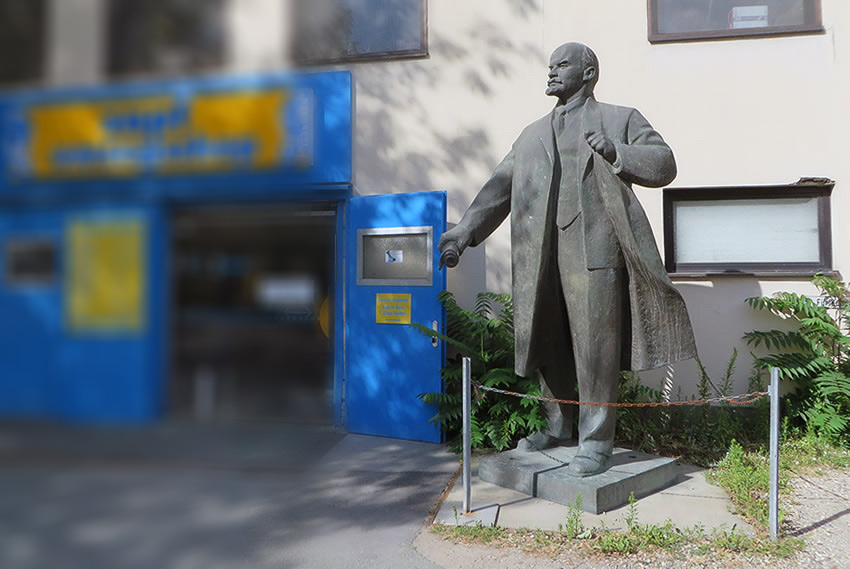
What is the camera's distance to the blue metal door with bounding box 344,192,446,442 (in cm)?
454

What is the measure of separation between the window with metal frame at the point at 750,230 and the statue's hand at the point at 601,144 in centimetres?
236

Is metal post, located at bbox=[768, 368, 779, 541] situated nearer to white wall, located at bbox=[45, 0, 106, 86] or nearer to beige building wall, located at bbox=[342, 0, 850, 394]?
beige building wall, located at bbox=[342, 0, 850, 394]

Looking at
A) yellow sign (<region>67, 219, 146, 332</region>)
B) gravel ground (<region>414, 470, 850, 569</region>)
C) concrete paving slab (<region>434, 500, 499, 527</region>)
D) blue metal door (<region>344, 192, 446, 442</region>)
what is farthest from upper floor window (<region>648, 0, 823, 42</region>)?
yellow sign (<region>67, 219, 146, 332</region>)

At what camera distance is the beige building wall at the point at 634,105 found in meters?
4.64

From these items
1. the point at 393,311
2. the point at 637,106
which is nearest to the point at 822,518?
the point at 393,311

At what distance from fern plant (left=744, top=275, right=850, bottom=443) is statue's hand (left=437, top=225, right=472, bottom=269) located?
267cm

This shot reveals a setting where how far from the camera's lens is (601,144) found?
2742 mm

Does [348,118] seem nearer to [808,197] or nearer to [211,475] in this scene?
[808,197]

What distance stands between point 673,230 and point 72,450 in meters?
4.92

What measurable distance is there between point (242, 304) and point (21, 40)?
395mm

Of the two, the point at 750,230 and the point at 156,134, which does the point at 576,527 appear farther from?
the point at 750,230

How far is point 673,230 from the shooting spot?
16.1 feet

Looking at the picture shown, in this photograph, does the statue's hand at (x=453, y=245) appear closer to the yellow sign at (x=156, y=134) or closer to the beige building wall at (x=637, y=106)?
the beige building wall at (x=637, y=106)

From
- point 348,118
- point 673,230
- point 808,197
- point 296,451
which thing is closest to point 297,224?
point 296,451
